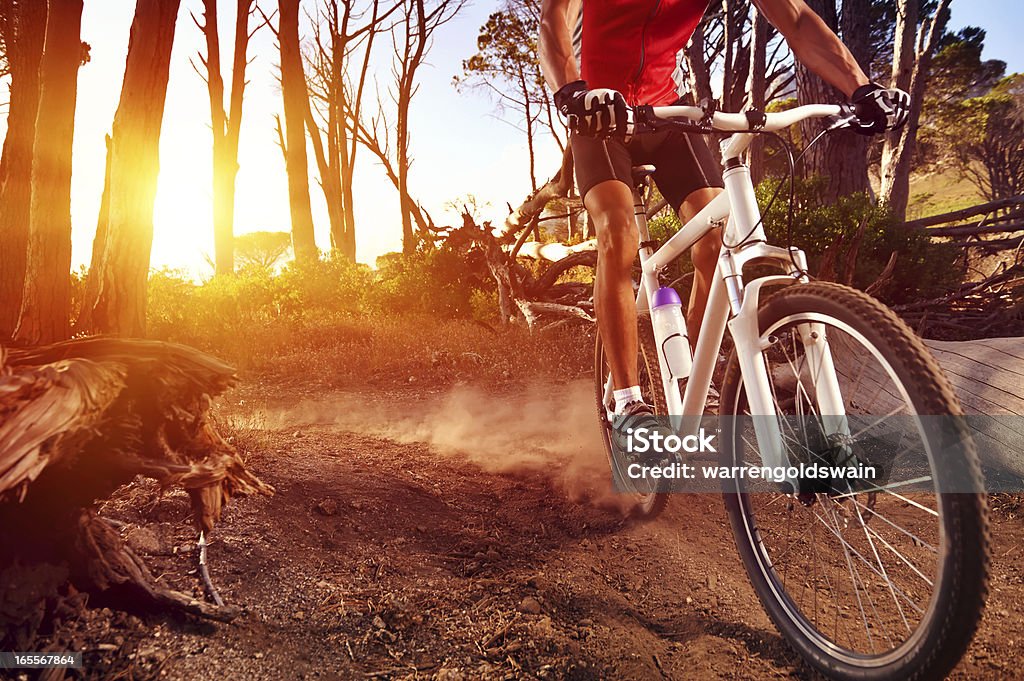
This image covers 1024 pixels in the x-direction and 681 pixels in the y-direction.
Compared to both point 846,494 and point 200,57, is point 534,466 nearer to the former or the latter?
point 846,494

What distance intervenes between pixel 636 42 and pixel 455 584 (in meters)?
2.66

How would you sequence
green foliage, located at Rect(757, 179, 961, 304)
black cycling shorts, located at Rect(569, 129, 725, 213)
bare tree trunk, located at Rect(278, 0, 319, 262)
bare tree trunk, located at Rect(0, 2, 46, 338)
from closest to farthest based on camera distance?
black cycling shorts, located at Rect(569, 129, 725, 213)
bare tree trunk, located at Rect(0, 2, 46, 338)
green foliage, located at Rect(757, 179, 961, 304)
bare tree trunk, located at Rect(278, 0, 319, 262)

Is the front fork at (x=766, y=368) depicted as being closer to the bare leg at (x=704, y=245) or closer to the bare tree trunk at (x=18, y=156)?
the bare leg at (x=704, y=245)

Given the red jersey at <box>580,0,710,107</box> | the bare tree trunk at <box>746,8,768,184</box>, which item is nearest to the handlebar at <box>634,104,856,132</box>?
the red jersey at <box>580,0,710,107</box>

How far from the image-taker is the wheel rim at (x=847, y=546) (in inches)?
67.1

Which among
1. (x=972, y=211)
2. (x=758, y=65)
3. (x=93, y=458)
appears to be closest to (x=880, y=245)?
(x=972, y=211)

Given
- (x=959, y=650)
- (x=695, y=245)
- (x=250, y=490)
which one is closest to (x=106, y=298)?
(x=250, y=490)

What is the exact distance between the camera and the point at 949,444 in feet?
4.67

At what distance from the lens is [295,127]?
1559cm

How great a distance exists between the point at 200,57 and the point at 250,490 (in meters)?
23.4

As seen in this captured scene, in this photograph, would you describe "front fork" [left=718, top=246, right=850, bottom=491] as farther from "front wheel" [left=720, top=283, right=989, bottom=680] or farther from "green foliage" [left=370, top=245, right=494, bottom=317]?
"green foliage" [left=370, top=245, right=494, bottom=317]

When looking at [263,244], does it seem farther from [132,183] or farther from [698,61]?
[132,183]

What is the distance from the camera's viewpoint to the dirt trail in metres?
1.91

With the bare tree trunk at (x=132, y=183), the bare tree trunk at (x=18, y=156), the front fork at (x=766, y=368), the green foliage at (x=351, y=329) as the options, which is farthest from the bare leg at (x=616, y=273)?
the green foliage at (x=351, y=329)
